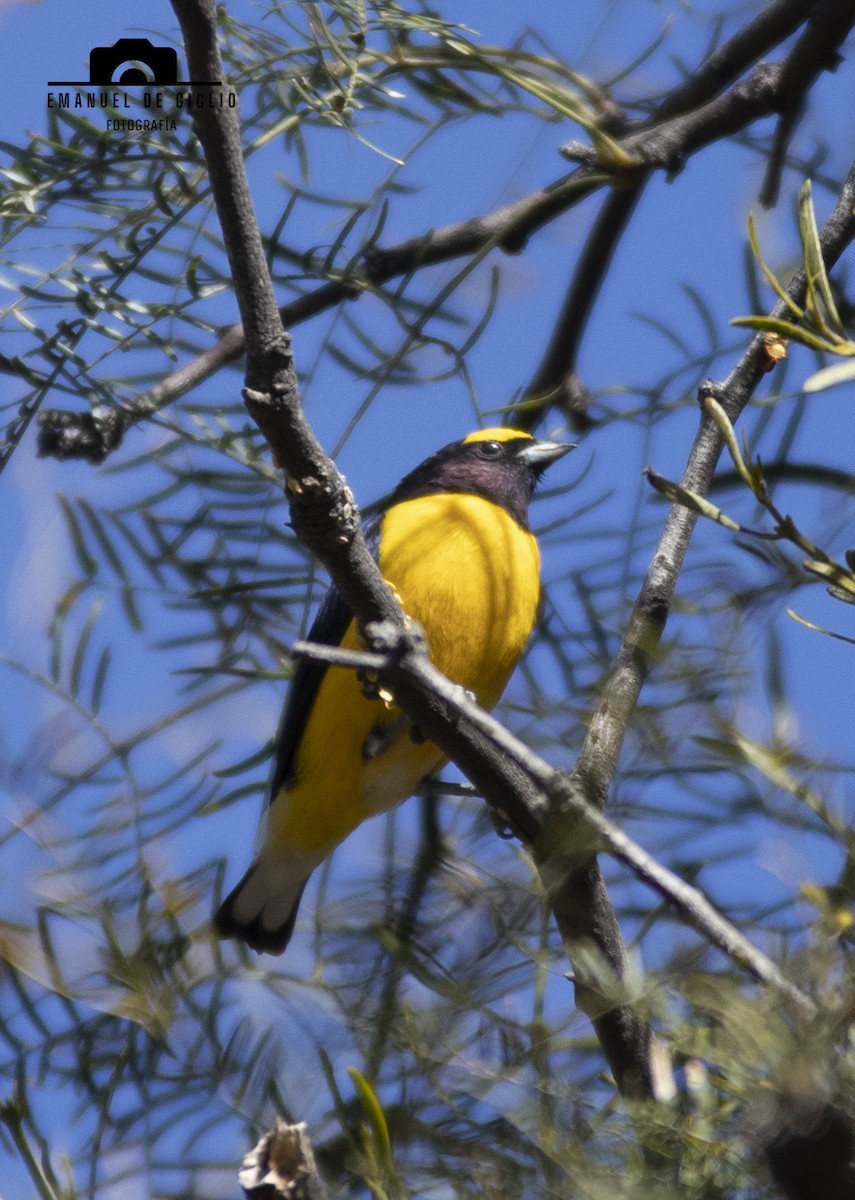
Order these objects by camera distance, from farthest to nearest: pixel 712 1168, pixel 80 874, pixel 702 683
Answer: pixel 80 874, pixel 702 683, pixel 712 1168

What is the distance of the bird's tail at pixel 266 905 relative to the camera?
3242 mm

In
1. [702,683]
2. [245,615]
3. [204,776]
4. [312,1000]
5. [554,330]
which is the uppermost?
[554,330]

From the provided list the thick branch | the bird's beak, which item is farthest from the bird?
the thick branch

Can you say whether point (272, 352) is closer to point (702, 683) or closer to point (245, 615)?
point (702, 683)

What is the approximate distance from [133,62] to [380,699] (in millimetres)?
1175

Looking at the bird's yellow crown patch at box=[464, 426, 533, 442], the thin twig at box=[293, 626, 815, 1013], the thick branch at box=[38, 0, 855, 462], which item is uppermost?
the bird's yellow crown patch at box=[464, 426, 533, 442]

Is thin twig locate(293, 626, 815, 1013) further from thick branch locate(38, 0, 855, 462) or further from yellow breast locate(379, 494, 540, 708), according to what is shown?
yellow breast locate(379, 494, 540, 708)

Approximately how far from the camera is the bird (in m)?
2.87

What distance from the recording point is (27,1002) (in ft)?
5.06

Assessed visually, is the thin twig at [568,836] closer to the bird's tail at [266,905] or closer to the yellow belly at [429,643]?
the yellow belly at [429,643]

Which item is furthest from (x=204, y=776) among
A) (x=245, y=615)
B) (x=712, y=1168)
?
(x=712, y=1168)

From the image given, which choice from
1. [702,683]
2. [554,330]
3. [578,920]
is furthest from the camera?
[554,330]

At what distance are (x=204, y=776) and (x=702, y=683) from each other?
103 cm

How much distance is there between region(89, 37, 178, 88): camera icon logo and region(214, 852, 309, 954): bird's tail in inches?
67.8
